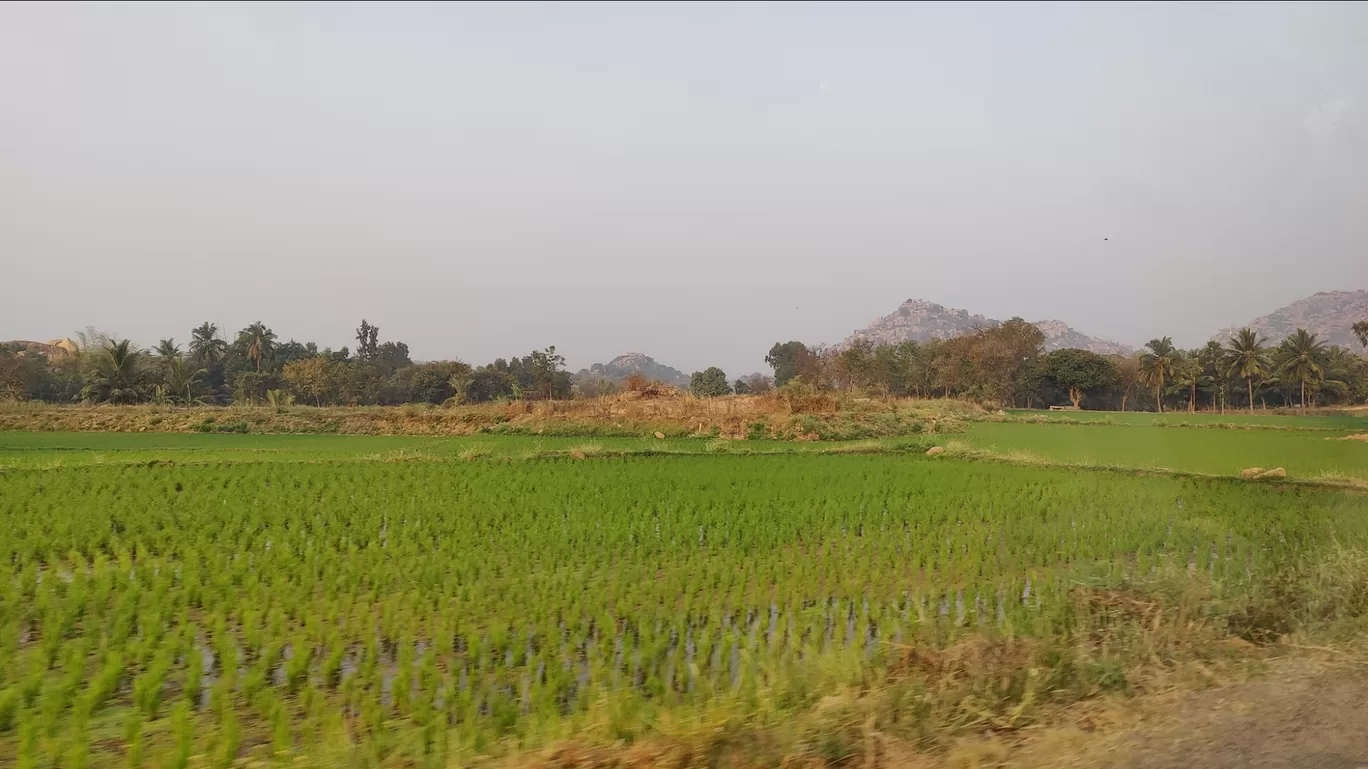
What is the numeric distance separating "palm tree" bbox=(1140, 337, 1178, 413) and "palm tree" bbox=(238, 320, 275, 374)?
6307 cm

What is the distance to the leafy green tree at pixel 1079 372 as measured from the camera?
172 feet

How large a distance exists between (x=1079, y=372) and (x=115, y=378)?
59.9 m

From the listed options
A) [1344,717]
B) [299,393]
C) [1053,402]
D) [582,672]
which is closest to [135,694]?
[582,672]

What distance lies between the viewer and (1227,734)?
3.15 meters

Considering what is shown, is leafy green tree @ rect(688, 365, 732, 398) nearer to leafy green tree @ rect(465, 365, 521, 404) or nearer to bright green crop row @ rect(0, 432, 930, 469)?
leafy green tree @ rect(465, 365, 521, 404)

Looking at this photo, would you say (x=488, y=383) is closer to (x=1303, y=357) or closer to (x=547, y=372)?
(x=547, y=372)

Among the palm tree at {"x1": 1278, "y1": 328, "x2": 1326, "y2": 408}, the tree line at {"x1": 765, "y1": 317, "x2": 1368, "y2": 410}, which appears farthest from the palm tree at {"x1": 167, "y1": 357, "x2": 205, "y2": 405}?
the palm tree at {"x1": 1278, "y1": 328, "x2": 1326, "y2": 408}

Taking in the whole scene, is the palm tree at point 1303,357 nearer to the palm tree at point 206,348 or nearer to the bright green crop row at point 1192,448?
the bright green crop row at point 1192,448

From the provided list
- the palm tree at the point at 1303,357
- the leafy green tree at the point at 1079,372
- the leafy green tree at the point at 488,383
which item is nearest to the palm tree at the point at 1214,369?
the palm tree at the point at 1303,357

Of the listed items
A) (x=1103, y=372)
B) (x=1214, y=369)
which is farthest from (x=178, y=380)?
(x=1214, y=369)

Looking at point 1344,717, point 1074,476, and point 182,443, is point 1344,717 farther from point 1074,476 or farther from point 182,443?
point 182,443

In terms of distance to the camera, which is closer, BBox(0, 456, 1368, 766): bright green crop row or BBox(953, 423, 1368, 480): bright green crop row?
BBox(0, 456, 1368, 766): bright green crop row

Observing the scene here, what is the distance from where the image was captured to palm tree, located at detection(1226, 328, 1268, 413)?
1694 inches

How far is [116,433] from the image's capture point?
23969 millimetres
